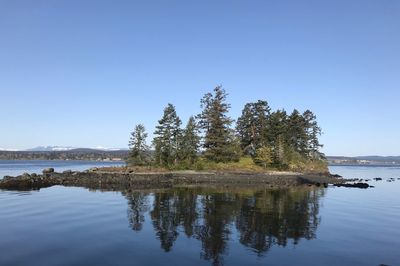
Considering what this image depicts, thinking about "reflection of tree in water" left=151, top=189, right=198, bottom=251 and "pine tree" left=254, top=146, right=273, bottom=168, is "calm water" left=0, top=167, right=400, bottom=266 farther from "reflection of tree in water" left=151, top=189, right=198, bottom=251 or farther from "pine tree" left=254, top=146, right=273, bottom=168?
"pine tree" left=254, top=146, right=273, bottom=168

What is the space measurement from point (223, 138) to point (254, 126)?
15.6 meters

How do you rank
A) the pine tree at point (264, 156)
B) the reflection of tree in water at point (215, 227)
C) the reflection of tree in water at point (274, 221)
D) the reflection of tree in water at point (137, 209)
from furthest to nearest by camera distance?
the pine tree at point (264, 156) → the reflection of tree in water at point (137, 209) → the reflection of tree in water at point (274, 221) → the reflection of tree in water at point (215, 227)

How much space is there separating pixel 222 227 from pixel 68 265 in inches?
641

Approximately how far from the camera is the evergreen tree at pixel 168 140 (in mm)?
100062

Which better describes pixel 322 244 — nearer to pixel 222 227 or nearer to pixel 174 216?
pixel 222 227

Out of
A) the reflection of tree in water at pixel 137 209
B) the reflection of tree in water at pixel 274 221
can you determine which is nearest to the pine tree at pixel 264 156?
the reflection of tree in water at pixel 274 221

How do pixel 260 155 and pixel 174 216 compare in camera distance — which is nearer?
pixel 174 216

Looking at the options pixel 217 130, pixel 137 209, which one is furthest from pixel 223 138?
pixel 137 209

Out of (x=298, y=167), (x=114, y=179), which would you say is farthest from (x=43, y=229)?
(x=298, y=167)

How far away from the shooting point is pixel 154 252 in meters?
26.0

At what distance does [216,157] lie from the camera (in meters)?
103

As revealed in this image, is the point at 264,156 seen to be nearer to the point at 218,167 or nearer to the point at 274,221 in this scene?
the point at 218,167

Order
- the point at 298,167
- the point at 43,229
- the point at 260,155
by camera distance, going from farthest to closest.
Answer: the point at 298,167, the point at 260,155, the point at 43,229

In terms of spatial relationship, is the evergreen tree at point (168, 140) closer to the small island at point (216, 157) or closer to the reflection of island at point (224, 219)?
the small island at point (216, 157)
